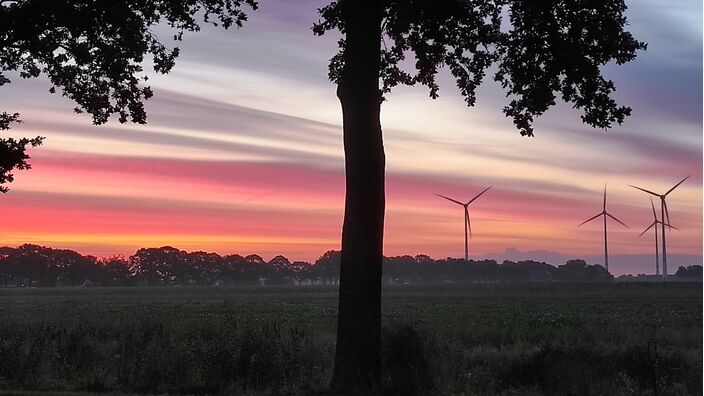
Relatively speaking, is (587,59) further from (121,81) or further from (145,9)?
(121,81)

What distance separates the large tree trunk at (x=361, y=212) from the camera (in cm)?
1241

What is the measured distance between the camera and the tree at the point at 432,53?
12.5m

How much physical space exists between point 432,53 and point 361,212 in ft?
18.7

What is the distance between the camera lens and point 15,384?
13.2 meters

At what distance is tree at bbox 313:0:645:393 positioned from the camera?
12.5 metres

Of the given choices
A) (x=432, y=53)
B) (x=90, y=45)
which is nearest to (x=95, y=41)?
(x=90, y=45)

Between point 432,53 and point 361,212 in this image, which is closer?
point 361,212

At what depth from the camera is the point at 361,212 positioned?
12.5 meters

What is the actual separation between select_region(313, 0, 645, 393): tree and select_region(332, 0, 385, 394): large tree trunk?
2cm

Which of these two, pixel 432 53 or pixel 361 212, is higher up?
pixel 432 53

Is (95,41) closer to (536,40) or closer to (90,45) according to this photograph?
(90,45)

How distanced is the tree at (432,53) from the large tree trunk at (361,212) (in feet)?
0.06

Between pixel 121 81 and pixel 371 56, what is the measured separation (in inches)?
315

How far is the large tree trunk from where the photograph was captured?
40.7 ft
